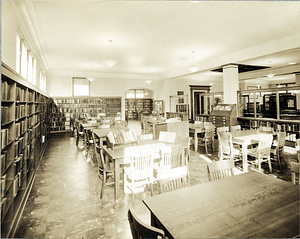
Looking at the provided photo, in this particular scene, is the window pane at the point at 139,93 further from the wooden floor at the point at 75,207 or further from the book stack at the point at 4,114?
the book stack at the point at 4,114

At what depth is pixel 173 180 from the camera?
82.1 inches

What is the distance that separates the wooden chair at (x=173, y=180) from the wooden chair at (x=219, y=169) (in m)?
0.37

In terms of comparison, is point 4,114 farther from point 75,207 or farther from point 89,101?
point 89,101

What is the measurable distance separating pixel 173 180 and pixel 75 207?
6.07 feet

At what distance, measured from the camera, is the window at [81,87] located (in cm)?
1170

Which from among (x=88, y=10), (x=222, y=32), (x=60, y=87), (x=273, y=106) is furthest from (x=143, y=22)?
(x=273, y=106)

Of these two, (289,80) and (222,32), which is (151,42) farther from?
(289,80)

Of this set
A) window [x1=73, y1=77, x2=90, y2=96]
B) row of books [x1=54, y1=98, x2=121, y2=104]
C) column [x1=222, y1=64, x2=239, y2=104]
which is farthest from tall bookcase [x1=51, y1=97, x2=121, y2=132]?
column [x1=222, y1=64, x2=239, y2=104]

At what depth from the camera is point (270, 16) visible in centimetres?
454

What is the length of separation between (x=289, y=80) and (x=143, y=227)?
1656cm

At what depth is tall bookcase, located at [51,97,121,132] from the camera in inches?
440

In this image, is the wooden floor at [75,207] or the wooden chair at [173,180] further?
the wooden floor at [75,207]

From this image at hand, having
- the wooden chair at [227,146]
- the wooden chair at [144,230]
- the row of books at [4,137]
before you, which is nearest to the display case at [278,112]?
the wooden chair at [227,146]

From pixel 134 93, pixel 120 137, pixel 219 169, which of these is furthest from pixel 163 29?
pixel 134 93
